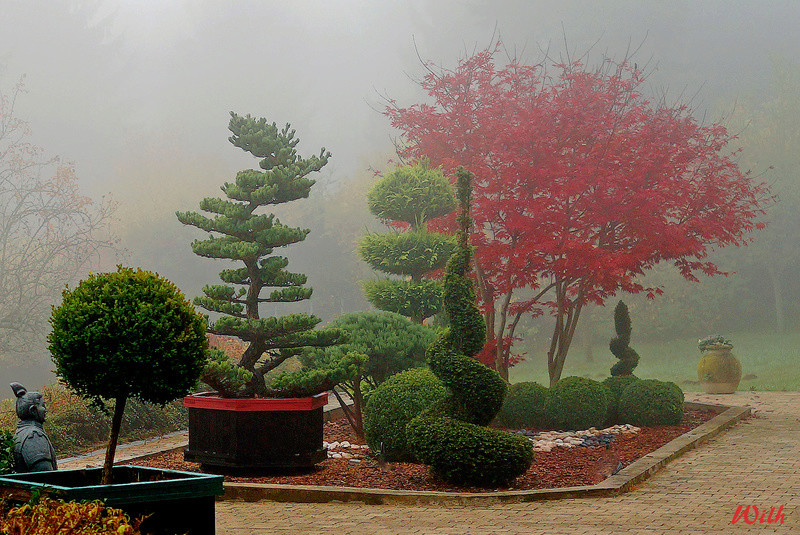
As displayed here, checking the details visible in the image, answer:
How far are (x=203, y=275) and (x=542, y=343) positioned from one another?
1748 cm

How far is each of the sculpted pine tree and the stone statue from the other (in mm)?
Answer: 3254

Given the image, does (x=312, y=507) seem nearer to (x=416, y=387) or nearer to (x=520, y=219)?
(x=416, y=387)

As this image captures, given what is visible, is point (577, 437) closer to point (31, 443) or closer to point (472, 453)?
point (472, 453)

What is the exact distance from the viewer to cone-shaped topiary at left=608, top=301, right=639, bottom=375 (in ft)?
51.8

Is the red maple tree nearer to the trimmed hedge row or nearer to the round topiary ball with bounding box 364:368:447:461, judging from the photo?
the trimmed hedge row

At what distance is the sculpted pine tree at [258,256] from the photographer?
9.74m

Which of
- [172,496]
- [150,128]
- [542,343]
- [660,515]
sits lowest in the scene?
[660,515]

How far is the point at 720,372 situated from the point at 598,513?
14156 mm

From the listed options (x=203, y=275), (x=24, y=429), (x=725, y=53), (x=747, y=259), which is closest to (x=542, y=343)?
(x=747, y=259)

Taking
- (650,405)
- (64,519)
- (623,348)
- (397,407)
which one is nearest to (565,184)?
(650,405)

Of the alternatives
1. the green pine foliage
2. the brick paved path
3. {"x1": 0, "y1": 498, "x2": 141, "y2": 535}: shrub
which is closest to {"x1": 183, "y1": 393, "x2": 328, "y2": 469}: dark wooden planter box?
the brick paved path

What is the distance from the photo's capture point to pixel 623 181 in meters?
13.4

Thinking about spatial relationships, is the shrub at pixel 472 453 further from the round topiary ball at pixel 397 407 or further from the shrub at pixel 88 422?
the shrub at pixel 88 422

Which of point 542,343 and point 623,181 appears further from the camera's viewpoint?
point 542,343
